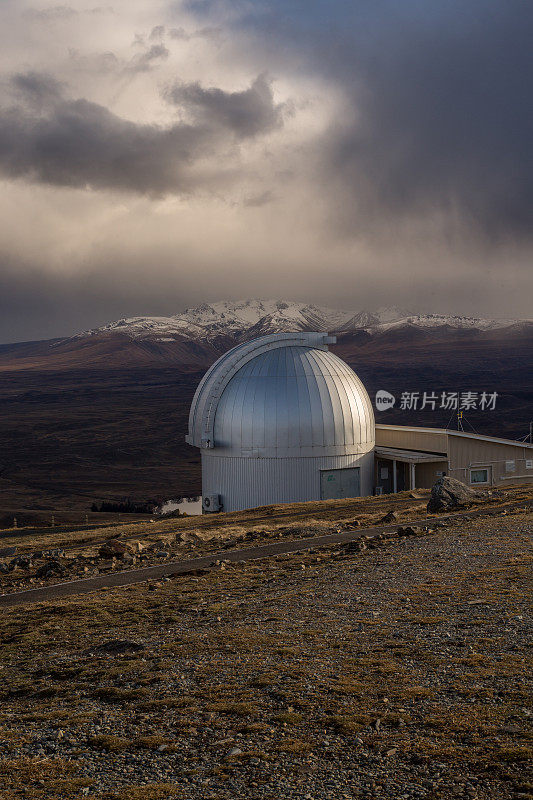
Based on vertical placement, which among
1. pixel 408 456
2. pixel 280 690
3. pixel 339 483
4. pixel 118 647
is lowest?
pixel 339 483

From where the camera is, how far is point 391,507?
1041 inches

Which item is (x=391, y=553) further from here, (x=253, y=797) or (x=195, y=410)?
(x=195, y=410)

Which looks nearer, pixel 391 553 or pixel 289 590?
pixel 289 590

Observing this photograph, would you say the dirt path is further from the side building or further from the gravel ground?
the side building

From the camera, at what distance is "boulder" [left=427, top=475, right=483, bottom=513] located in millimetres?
23688

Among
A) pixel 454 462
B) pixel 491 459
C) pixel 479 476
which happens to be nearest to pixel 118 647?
pixel 454 462

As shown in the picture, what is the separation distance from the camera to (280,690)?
26.4ft

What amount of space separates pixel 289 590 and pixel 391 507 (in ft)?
45.7

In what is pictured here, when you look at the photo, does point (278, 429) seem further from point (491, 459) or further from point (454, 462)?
point (491, 459)

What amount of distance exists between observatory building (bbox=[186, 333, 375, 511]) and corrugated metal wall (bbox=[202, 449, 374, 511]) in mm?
48

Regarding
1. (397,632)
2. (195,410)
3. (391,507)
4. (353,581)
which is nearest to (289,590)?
(353,581)

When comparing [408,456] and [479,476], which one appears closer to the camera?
[408,456]

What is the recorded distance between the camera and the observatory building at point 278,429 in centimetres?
3375

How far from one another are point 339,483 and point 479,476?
298 inches
